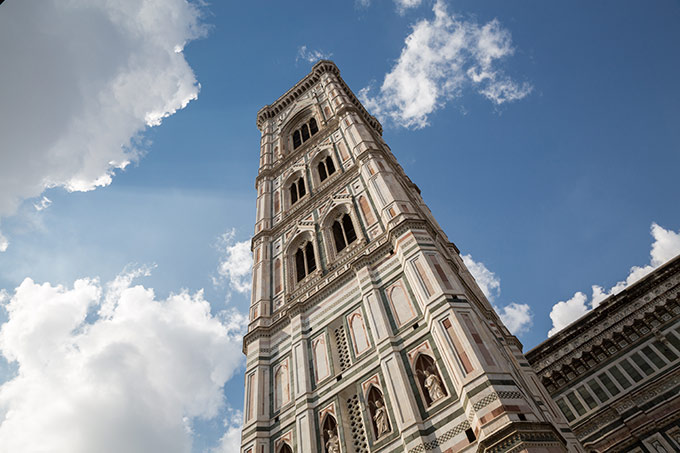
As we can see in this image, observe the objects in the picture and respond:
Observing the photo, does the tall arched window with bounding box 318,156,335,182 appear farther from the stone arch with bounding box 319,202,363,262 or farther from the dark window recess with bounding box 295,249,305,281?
the dark window recess with bounding box 295,249,305,281

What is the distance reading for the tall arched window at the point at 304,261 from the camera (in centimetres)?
1676

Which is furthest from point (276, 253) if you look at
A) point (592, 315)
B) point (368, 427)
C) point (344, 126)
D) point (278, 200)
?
point (592, 315)

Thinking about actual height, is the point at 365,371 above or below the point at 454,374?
above

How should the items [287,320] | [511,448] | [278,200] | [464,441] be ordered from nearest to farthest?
[511,448]
[464,441]
[287,320]
[278,200]

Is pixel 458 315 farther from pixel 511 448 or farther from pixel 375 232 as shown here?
pixel 375 232

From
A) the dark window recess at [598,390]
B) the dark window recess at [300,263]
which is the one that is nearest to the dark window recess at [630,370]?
the dark window recess at [598,390]

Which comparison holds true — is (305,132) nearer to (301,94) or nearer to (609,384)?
(301,94)

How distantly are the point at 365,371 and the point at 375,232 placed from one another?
17.1 feet

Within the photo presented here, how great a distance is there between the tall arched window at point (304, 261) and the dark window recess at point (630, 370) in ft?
32.3

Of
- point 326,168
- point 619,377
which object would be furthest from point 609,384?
point 326,168

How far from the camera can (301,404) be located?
11.5 m

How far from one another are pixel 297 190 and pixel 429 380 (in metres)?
13.6

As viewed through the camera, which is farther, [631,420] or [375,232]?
[375,232]

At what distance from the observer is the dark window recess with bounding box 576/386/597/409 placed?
48.5ft
